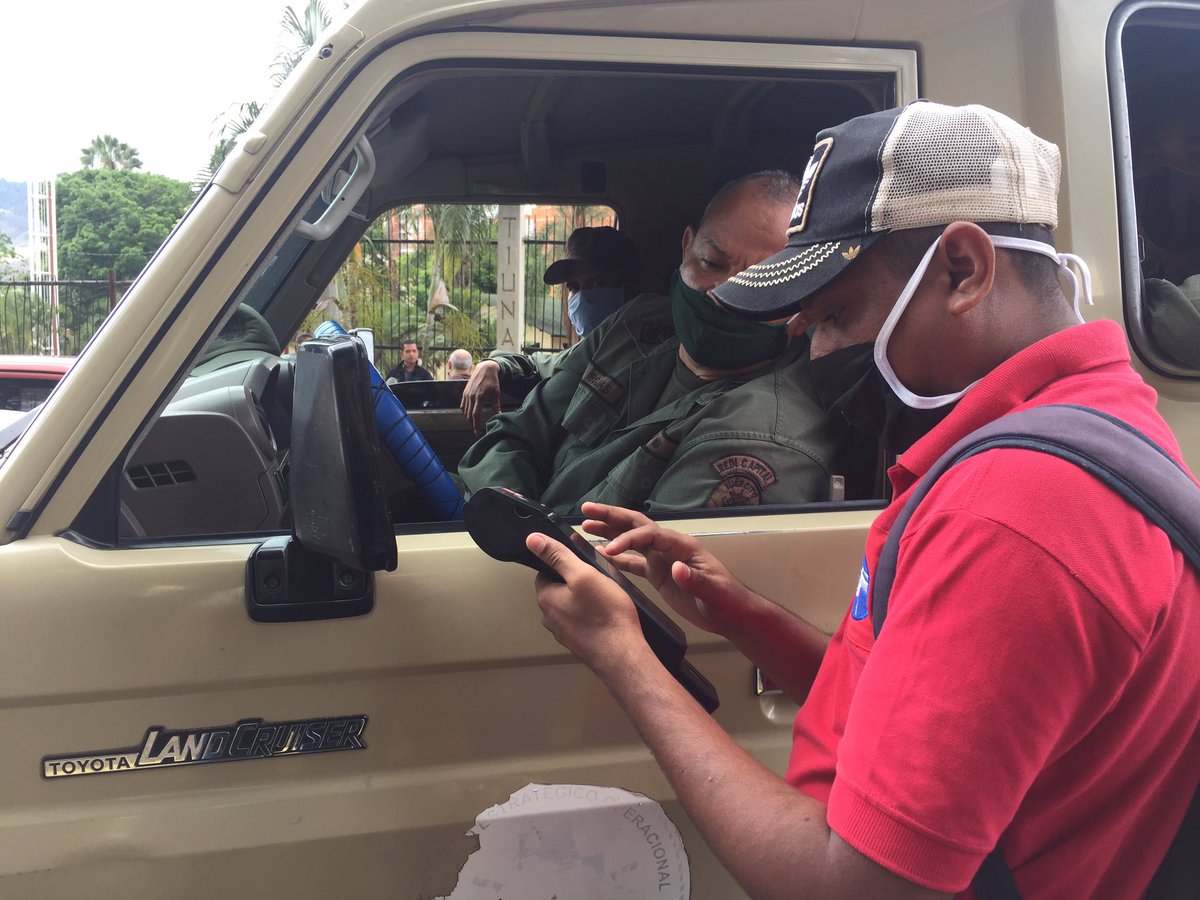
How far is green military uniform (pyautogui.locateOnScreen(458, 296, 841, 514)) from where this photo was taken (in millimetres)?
1749

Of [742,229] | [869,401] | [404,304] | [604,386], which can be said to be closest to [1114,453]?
[869,401]

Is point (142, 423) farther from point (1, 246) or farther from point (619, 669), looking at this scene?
point (1, 246)

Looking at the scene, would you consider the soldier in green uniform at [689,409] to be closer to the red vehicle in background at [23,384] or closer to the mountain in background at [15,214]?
the red vehicle in background at [23,384]

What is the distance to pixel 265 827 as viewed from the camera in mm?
1339

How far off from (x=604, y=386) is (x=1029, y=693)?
178cm

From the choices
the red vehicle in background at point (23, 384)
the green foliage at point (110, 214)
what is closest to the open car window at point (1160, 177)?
the red vehicle in background at point (23, 384)

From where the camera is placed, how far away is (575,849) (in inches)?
56.2

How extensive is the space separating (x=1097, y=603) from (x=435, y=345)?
1377 cm

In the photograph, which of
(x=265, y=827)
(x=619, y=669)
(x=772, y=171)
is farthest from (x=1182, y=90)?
(x=265, y=827)

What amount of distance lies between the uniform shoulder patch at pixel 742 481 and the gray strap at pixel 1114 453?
777 mm

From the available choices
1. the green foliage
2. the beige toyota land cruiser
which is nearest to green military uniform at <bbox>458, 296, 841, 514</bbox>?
the beige toyota land cruiser

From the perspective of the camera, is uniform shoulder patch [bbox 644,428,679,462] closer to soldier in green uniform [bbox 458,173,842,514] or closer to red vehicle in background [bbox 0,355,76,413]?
soldier in green uniform [bbox 458,173,842,514]

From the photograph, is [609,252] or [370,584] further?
[609,252]

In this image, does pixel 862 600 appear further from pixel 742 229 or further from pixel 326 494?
pixel 742 229
